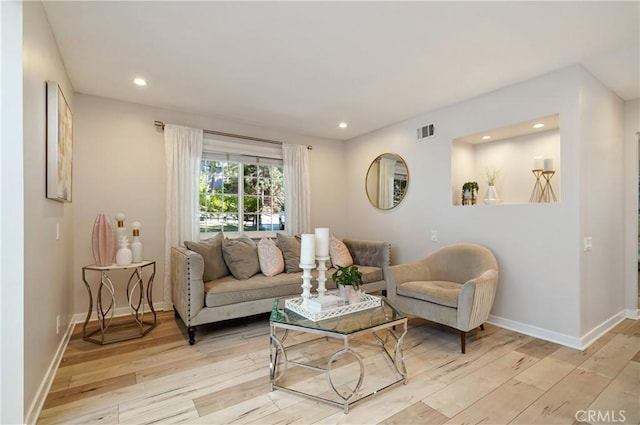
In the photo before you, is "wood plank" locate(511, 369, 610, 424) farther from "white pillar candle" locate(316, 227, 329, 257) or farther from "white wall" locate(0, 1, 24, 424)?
"white wall" locate(0, 1, 24, 424)

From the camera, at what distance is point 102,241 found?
110 inches

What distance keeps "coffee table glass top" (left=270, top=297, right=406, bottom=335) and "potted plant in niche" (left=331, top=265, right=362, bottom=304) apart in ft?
0.40

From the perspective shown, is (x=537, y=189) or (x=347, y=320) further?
(x=537, y=189)

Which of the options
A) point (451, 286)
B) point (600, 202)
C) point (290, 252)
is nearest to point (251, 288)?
point (290, 252)

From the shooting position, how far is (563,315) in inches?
105

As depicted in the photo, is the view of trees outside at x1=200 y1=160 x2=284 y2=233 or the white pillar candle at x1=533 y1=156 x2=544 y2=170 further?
the view of trees outside at x1=200 y1=160 x2=284 y2=233

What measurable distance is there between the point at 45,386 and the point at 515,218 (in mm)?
3958

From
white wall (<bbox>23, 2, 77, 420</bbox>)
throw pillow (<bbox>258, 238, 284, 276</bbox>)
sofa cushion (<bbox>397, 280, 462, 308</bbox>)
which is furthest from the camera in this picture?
throw pillow (<bbox>258, 238, 284, 276</bbox>)

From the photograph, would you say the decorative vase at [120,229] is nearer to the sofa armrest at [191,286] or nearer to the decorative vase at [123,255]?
the decorative vase at [123,255]

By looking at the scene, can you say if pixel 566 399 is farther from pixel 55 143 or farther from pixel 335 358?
pixel 55 143

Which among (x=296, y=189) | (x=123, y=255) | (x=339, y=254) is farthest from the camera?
(x=296, y=189)

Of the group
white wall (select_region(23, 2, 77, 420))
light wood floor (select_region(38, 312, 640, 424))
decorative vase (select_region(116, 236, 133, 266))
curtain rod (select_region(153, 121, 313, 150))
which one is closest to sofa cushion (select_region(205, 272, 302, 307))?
light wood floor (select_region(38, 312, 640, 424))

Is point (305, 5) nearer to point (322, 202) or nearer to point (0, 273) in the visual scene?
point (0, 273)

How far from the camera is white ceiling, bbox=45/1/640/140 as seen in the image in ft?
6.36
